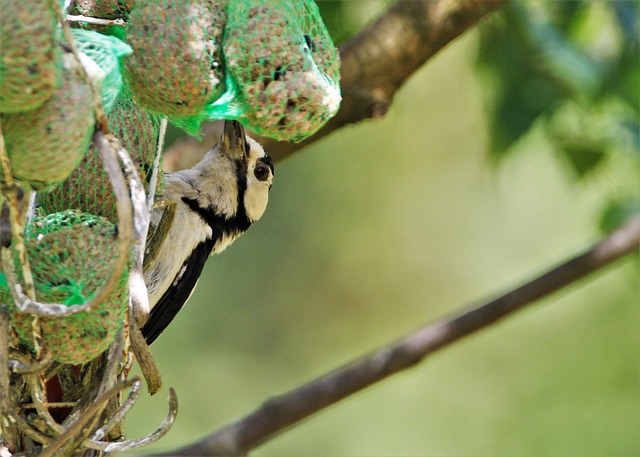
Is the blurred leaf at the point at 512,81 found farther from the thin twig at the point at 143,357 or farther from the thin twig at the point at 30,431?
the thin twig at the point at 30,431

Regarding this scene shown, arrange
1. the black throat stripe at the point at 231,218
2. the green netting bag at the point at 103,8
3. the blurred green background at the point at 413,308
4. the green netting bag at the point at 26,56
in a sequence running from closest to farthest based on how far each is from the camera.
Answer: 1. the green netting bag at the point at 26,56
2. the green netting bag at the point at 103,8
3. the black throat stripe at the point at 231,218
4. the blurred green background at the point at 413,308

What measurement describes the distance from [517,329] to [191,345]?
2812mm

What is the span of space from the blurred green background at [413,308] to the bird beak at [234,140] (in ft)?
14.2

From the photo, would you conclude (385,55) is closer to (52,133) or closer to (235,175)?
(235,175)

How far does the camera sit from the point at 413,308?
8680 mm

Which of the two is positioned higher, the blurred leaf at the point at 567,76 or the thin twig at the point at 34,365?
Result: the thin twig at the point at 34,365

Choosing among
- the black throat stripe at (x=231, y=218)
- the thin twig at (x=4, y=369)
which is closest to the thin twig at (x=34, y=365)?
the thin twig at (x=4, y=369)

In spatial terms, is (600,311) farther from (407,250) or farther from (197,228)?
(197,228)

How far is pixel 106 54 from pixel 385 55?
135 cm

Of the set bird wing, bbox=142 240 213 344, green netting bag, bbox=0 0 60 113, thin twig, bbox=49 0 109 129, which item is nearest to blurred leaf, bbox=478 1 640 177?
bird wing, bbox=142 240 213 344

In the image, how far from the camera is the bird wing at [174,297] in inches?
122

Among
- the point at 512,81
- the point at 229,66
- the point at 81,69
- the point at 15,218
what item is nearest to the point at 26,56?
the point at 81,69

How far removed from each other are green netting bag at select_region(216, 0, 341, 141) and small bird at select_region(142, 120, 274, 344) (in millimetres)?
1091

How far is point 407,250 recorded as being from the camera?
8.80 m
